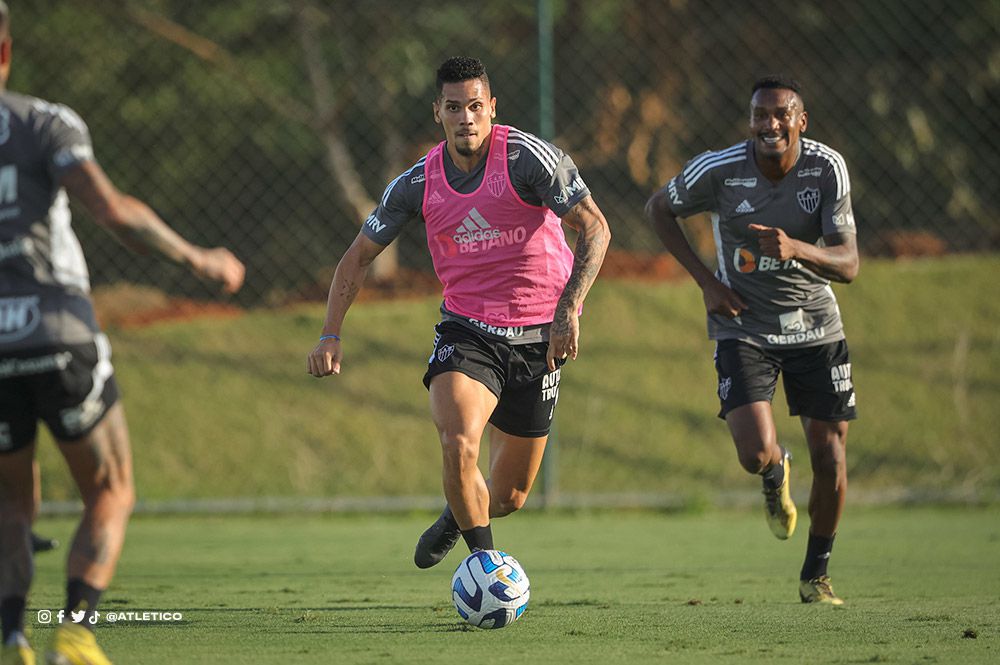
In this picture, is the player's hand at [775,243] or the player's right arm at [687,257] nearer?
the player's hand at [775,243]

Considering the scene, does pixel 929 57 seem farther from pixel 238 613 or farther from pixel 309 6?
pixel 238 613

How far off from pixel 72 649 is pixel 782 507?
4332 millimetres

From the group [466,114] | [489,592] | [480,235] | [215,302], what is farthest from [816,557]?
[215,302]

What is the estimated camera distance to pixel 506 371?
635cm

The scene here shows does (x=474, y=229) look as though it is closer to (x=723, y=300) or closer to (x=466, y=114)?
(x=466, y=114)

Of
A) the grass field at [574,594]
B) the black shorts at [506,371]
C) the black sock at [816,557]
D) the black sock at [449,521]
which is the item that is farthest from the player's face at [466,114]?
the black sock at [816,557]

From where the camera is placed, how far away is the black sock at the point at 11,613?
432 centimetres

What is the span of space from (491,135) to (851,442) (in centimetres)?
709

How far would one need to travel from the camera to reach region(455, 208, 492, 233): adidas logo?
6309 millimetres

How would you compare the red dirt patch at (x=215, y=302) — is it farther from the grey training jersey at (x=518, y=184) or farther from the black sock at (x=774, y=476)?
the grey training jersey at (x=518, y=184)

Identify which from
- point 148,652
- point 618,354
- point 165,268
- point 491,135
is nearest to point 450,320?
point 491,135

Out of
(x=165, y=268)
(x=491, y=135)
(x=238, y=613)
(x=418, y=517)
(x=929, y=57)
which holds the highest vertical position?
(x=929, y=57)

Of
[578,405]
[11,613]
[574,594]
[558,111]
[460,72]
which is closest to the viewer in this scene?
[11,613]

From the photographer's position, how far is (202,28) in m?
15.1
